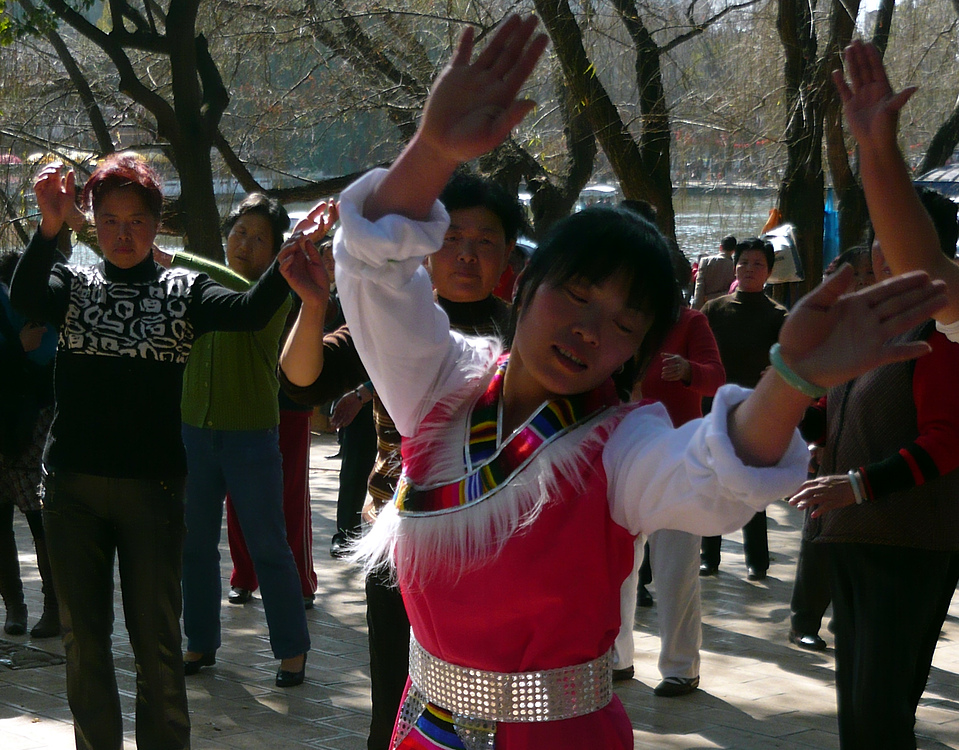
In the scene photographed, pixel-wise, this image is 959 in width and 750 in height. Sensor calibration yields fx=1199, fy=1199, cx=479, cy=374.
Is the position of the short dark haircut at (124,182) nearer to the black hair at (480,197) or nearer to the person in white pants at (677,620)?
the black hair at (480,197)

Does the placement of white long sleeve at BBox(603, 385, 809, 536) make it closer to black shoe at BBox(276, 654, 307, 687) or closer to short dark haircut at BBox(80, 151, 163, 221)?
short dark haircut at BBox(80, 151, 163, 221)

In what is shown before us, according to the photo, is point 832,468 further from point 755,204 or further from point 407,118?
point 755,204

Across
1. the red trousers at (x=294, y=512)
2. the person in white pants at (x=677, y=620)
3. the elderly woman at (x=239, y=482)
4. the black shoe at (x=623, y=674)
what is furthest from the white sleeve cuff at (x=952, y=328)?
the red trousers at (x=294, y=512)

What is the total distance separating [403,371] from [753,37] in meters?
10.9

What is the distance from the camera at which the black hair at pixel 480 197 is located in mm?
3410

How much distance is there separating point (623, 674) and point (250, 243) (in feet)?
8.14

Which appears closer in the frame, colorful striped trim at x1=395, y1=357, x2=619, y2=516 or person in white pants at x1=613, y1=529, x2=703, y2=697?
colorful striped trim at x1=395, y1=357, x2=619, y2=516

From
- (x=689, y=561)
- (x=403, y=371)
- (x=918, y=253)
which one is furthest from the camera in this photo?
(x=689, y=561)

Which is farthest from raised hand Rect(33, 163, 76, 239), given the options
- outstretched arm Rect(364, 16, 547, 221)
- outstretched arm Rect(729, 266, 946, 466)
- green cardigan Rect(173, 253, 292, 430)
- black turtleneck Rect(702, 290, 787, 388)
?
black turtleneck Rect(702, 290, 787, 388)

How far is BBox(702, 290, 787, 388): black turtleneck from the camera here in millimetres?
7023

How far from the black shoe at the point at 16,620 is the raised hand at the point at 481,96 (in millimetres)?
4729

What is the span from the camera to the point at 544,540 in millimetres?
1884

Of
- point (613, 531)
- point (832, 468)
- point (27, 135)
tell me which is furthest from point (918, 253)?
point (27, 135)

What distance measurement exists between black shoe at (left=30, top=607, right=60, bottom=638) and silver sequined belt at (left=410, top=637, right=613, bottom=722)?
412 cm
